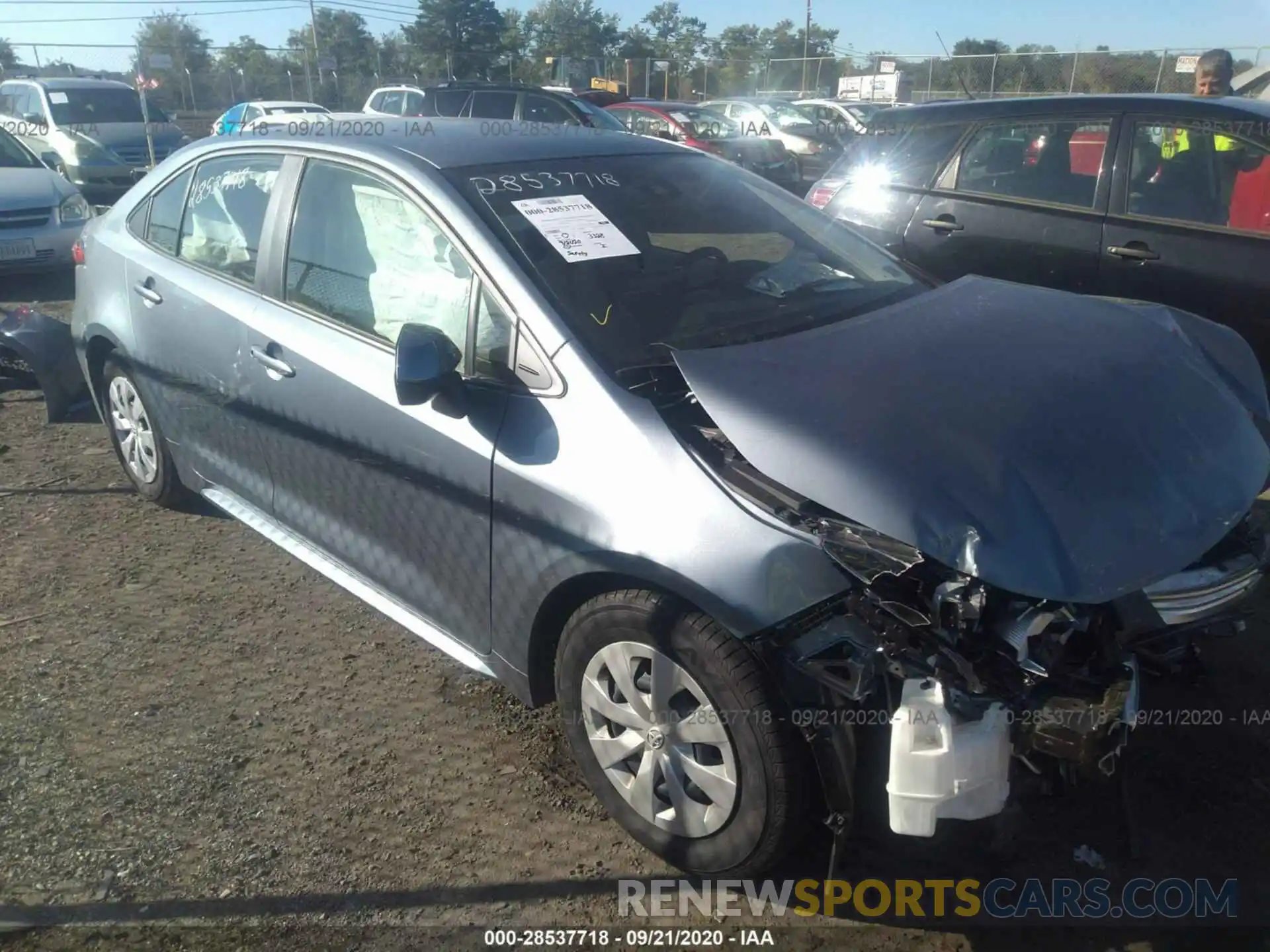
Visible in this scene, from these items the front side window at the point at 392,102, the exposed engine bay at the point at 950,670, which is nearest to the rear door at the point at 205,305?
the exposed engine bay at the point at 950,670

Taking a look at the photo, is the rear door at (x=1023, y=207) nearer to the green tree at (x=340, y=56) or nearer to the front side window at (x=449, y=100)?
the front side window at (x=449, y=100)

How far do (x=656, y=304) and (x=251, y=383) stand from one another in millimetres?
1557

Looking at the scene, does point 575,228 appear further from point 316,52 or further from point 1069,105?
point 316,52

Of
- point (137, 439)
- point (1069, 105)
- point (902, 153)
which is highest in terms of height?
point (1069, 105)

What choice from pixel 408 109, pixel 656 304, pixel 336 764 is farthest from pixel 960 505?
pixel 408 109

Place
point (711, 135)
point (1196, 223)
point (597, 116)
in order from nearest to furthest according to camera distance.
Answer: point (1196, 223) → point (597, 116) → point (711, 135)

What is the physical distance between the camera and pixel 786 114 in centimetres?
2155

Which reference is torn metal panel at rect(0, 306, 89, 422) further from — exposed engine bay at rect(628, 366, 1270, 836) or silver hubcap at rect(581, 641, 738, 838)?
exposed engine bay at rect(628, 366, 1270, 836)

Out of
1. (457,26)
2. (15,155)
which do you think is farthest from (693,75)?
(15,155)

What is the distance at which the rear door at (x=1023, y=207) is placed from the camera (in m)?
5.12

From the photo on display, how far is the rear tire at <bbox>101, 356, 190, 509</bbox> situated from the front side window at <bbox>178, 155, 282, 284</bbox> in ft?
2.49

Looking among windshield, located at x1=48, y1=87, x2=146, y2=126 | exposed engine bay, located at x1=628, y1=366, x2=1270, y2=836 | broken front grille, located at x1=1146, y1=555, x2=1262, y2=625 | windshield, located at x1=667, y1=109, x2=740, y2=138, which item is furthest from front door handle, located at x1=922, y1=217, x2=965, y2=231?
windshield, located at x1=48, y1=87, x2=146, y2=126

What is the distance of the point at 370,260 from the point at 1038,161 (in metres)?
3.92

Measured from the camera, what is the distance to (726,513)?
2.27 meters
